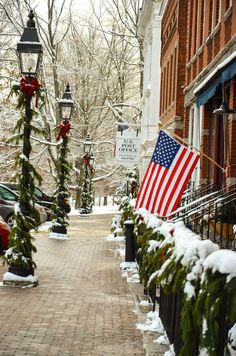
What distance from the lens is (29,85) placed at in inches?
512

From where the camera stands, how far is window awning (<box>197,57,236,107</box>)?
44.9 feet

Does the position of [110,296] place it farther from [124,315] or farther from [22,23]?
[22,23]

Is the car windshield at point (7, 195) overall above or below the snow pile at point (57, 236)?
above

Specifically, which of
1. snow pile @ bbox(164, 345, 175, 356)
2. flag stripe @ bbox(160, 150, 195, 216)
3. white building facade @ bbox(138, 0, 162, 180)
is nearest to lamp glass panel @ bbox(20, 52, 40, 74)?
flag stripe @ bbox(160, 150, 195, 216)

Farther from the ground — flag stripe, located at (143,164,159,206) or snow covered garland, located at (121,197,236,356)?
flag stripe, located at (143,164,159,206)

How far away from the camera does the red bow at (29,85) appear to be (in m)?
13.0

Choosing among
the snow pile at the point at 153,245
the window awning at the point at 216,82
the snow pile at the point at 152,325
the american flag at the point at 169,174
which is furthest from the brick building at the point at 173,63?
the snow pile at the point at 153,245

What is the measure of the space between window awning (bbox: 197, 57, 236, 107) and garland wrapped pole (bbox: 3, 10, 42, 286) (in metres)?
3.50

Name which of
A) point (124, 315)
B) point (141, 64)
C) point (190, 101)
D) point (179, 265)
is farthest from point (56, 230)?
point (141, 64)

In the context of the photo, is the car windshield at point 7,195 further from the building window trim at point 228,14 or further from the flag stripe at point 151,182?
the flag stripe at point 151,182

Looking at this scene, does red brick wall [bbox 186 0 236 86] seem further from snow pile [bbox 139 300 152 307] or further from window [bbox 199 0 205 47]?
snow pile [bbox 139 300 152 307]

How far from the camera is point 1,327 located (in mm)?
8922

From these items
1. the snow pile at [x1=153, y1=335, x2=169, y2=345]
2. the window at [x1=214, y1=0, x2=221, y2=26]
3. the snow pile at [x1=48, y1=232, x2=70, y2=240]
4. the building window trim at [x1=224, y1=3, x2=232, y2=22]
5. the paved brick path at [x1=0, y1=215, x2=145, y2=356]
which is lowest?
the paved brick path at [x1=0, y1=215, x2=145, y2=356]

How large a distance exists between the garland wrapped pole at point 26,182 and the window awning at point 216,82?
350 centimetres
